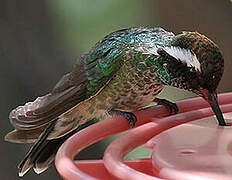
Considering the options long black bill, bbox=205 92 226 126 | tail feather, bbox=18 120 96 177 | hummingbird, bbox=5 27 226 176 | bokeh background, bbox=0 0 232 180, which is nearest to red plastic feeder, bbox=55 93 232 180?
long black bill, bbox=205 92 226 126

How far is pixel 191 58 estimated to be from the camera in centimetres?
144

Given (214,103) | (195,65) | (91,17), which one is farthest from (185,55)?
(91,17)

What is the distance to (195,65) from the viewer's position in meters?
1.43

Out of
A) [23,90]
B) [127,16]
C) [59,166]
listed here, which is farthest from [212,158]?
[23,90]

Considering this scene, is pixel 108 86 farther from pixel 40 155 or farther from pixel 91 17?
pixel 91 17

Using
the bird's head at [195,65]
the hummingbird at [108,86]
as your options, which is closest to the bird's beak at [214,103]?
the bird's head at [195,65]

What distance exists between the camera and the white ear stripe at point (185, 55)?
142 cm

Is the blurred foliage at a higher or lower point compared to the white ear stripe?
lower

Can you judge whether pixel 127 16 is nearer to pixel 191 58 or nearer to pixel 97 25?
pixel 97 25

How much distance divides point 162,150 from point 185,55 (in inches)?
21.2

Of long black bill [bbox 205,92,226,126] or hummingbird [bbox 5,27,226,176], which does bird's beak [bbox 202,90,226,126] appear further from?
hummingbird [bbox 5,27,226,176]

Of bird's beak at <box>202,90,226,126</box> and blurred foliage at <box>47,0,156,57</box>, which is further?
blurred foliage at <box>47,0,156,57</box>

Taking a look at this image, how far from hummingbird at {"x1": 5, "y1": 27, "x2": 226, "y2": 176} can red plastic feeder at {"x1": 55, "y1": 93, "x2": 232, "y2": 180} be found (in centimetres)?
34

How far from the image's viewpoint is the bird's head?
1359 millimetres
